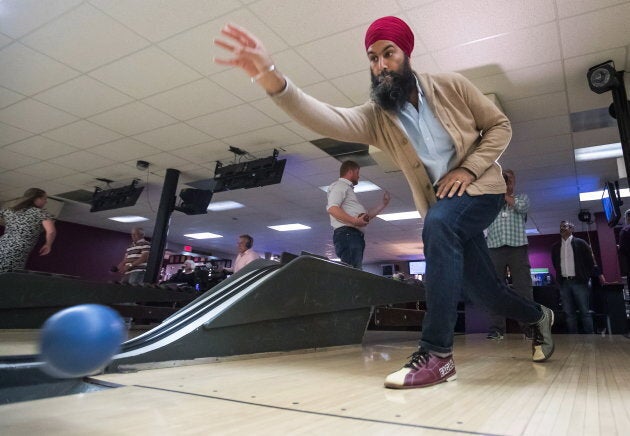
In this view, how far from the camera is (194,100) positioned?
486cm

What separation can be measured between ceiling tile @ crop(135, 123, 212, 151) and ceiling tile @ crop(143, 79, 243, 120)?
0.43 m

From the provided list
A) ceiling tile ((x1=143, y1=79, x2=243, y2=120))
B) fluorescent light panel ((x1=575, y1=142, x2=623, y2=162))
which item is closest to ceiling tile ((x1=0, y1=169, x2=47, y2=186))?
ceiling tile ((x1=143, y1=79, x2=243, y2=120))

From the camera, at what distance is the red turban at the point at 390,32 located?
1.43 meters

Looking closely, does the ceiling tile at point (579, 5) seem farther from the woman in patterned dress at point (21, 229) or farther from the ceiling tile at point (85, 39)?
the woman in patterned dress at point (21, 229)

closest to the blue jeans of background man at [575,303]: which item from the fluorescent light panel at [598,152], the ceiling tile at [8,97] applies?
the fluorescent light panel at [598,152]

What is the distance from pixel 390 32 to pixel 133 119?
16.1 feet

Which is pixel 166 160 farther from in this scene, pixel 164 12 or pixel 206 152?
pixel 164 12

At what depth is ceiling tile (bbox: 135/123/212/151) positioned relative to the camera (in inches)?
224

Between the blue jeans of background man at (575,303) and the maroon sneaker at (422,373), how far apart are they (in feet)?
15.8

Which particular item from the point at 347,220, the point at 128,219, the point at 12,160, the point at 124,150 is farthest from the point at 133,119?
the point at 128,219

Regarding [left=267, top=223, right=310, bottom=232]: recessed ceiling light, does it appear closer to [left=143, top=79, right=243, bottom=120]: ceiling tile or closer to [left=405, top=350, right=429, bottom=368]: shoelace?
[left=143, top=79, right=243, bottom=120]: ceiling tile

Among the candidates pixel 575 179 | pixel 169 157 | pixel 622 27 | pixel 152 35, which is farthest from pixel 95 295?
pixel 575 179

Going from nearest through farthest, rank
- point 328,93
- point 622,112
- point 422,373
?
point 422,373
point 622,112
point 328,93

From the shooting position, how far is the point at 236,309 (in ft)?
5.92
